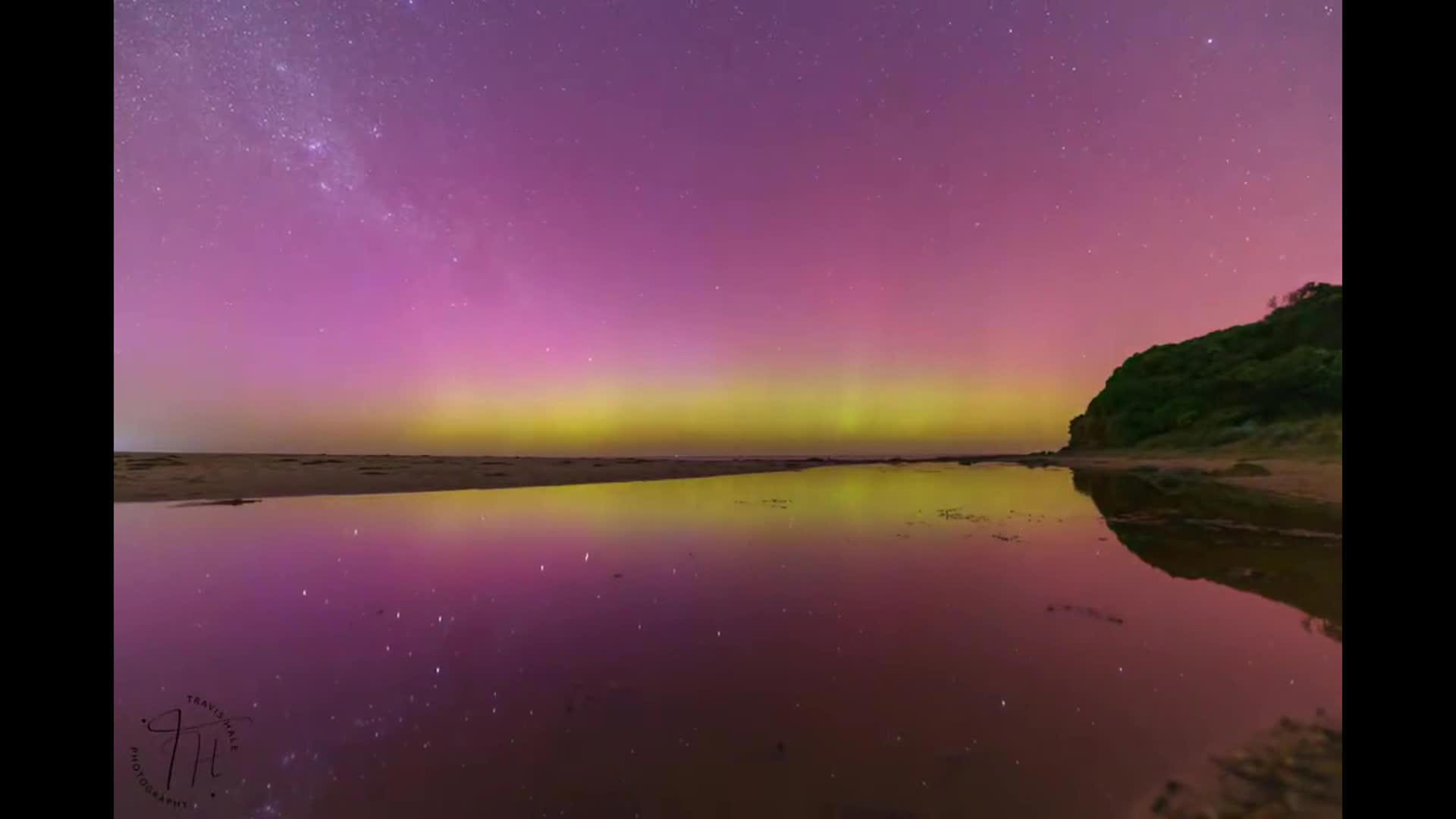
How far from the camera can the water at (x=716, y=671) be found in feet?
14.2

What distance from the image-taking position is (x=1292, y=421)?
38844 millimetres

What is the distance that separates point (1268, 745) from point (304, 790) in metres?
7.77

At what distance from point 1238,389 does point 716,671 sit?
205 ft

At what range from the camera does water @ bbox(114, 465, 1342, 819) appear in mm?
4332

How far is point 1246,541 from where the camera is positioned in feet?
38.1

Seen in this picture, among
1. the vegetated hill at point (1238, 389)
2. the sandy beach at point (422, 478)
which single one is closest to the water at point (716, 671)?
the sandy beach at point (422, 478)

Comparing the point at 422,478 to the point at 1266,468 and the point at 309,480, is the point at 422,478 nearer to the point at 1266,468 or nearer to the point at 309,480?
the point at 309,480

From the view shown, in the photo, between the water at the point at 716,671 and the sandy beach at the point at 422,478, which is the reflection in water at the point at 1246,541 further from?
the sandy beach at the point at 422,478

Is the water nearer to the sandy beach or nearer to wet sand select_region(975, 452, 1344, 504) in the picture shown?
wet sand select_region(975, 452, 1344, 504)

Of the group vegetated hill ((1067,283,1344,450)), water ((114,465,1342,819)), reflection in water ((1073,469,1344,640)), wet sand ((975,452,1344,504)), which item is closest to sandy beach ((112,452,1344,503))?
wet sand ((975,452,1344,504))

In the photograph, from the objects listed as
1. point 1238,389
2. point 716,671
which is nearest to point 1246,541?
point 716,671

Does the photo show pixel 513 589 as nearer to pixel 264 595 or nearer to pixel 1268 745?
pixel 264 595

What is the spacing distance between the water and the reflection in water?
0.33 ft
